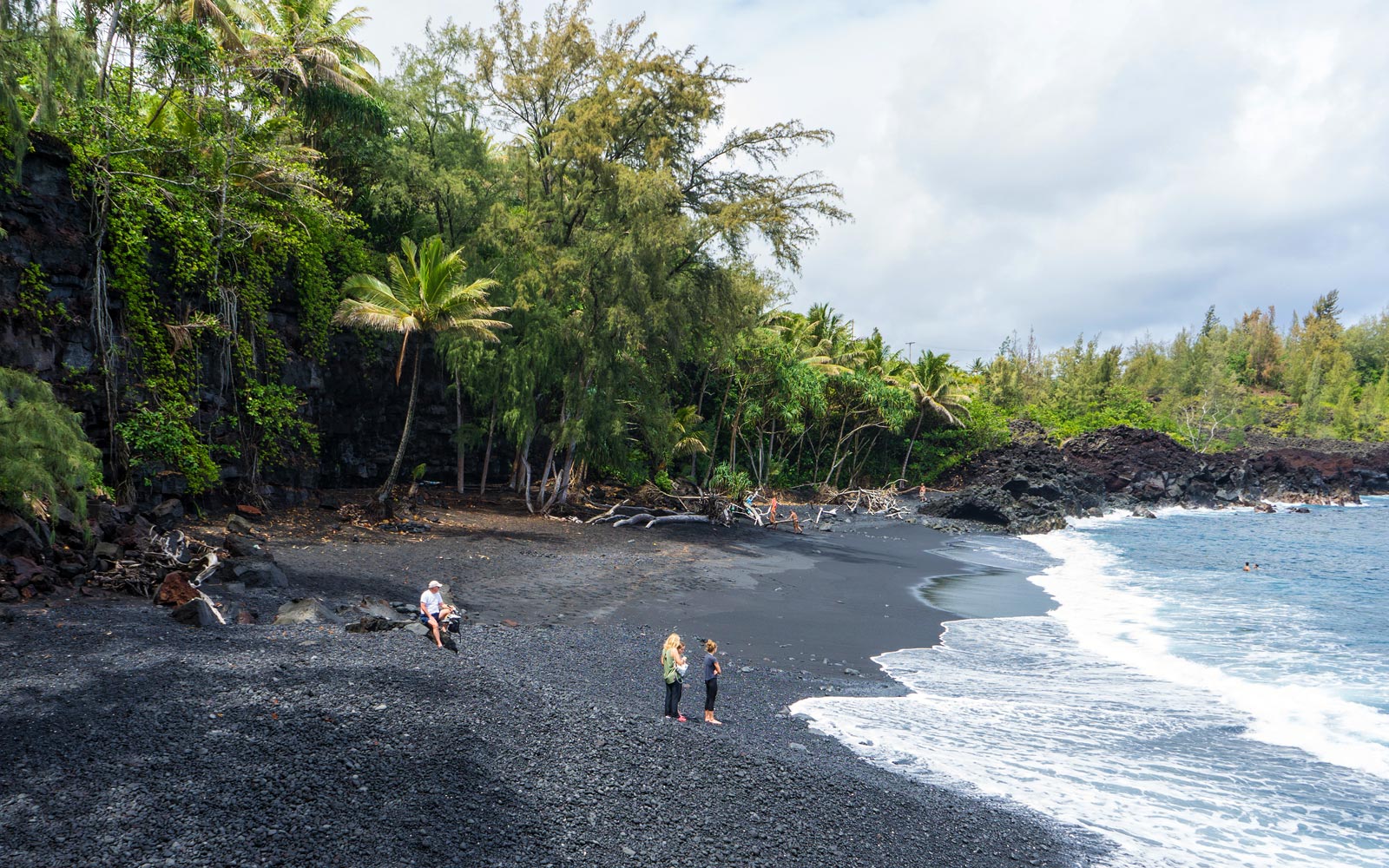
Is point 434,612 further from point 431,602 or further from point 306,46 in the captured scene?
point 306,46

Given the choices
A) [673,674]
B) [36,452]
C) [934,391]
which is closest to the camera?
[673,674]

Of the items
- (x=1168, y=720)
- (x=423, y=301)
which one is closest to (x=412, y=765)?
(x=1168, y=720)

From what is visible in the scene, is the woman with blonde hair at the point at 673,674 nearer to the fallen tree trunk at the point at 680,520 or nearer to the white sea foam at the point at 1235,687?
the white sea foam at the point at 1235,687

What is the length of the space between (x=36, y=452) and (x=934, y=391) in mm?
42960

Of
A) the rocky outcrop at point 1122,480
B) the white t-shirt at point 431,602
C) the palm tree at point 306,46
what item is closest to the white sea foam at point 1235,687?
the white t-shirt at point 431,602

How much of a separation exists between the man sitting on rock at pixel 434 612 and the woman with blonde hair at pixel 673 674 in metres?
3.27

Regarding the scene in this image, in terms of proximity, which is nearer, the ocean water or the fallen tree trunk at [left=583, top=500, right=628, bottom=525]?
the ocean water

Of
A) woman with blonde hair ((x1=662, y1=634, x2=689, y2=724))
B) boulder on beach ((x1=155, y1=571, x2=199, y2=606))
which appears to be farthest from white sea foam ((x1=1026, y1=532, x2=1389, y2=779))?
boulder on beach ((x1=155, y1=571, x2=199, y2=606))

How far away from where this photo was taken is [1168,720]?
10055mm

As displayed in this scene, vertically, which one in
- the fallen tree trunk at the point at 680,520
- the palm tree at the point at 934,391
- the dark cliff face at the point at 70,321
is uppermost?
the palm tree at the point at 934,391

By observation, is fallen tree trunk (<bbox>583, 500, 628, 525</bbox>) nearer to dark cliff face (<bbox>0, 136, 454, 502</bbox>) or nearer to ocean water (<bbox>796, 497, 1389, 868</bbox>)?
dark cliff face (<bbox>0, 136, 454, 502</bbox>)

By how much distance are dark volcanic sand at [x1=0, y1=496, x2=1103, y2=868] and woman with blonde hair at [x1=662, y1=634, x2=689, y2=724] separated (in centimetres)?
30

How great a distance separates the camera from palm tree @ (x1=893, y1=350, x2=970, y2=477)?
144 feet

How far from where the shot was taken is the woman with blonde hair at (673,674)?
803cm
